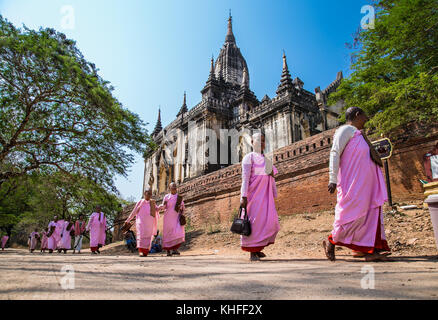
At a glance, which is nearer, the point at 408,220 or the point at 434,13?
the point at 408,220

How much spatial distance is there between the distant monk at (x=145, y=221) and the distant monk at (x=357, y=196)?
4.90m

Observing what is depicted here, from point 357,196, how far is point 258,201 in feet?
4.78

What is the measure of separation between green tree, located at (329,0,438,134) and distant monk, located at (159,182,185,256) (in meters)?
5.50

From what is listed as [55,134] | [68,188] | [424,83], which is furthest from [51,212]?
[424,83]

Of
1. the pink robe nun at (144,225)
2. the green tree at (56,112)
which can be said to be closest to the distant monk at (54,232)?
the green tree at (56,112)

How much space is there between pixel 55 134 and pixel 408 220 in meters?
10.6

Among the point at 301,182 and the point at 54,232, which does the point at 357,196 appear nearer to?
the point at 301,182

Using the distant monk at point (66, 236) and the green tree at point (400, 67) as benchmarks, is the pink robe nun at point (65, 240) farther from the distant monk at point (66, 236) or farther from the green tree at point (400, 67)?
the green tree at point (400, 67)

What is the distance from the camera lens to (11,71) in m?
8.84

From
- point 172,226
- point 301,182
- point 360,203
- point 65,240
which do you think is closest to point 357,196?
point 360,203

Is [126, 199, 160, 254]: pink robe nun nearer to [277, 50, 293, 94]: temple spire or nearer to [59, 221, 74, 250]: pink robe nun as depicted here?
[59, 221, 74, 250]: pink robe nun

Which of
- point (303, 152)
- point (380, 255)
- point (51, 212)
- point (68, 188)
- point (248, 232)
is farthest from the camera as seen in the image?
point (51, 212)

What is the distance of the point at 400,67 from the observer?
860 cm

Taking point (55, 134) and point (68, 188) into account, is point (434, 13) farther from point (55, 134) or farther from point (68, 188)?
point (68, 188)
